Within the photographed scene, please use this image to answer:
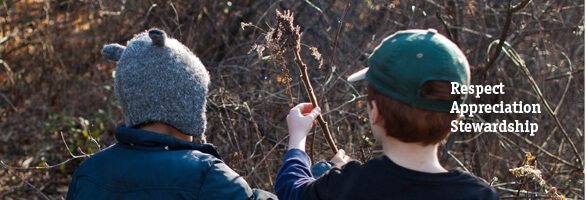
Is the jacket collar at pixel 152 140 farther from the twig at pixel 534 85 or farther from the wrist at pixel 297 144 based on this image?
the twig at pixel 534 85

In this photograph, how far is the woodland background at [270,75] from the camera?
4.86 metres

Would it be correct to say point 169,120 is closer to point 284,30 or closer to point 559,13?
point 284,30

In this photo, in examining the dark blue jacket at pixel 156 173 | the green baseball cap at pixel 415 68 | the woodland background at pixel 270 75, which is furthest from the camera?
the woodland background at pixel 270 75

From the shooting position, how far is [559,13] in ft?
17.9

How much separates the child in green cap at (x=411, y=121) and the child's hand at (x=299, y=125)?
10.1 inches

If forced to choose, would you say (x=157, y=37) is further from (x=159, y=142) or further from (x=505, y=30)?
(x=505, y=30)

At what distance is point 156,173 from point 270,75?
107 inches

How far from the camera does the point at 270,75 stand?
5383 millimetres

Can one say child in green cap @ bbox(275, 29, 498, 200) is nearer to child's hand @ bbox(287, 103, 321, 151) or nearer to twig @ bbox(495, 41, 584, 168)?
child's hand @ bbox(287, 103, 321, 151)

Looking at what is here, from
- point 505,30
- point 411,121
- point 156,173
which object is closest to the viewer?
point 411,121

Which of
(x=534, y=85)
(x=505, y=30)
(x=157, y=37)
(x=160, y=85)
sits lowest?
(x=534, y=85)

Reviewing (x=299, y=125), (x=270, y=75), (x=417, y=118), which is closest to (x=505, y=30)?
(x=270, y=75)

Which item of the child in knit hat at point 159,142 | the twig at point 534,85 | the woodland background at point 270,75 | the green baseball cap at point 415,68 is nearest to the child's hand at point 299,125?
the child in knit hat at point 159,142

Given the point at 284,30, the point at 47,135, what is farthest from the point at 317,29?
the point at 284,30
